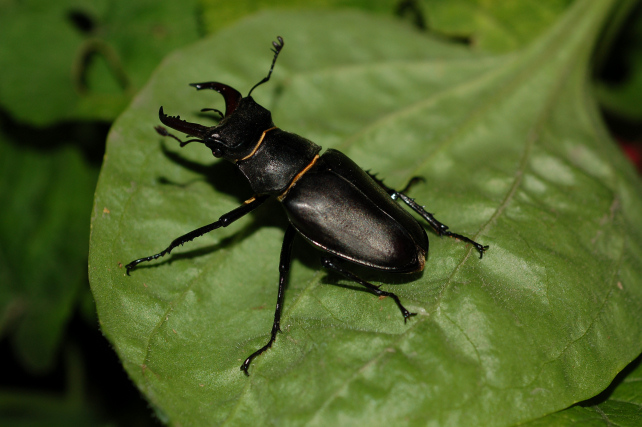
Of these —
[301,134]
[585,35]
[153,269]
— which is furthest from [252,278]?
[585,35]

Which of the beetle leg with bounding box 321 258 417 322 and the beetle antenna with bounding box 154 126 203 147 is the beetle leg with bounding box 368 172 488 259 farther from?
the beetle antenna with bounding box 154 126 203 147

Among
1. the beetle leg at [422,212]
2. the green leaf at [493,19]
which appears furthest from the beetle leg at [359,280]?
the green leaf at [493,19]

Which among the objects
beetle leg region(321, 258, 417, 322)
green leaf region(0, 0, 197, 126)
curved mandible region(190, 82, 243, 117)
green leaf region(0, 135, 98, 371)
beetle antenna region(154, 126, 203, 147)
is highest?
curved mandible region(190, 82, 243, 117)

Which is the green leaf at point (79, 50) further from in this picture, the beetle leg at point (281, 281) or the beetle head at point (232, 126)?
the beetle leg at point (281, 281)

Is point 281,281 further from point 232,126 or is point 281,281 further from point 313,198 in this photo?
point 232,126

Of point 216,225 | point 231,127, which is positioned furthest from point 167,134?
point 216,225

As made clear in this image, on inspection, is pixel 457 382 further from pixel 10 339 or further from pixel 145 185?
pixel 10 339

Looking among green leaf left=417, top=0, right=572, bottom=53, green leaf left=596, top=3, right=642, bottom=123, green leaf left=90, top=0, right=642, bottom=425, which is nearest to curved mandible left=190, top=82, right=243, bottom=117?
green leaf left=90, top=0, right=642, bottom=425
